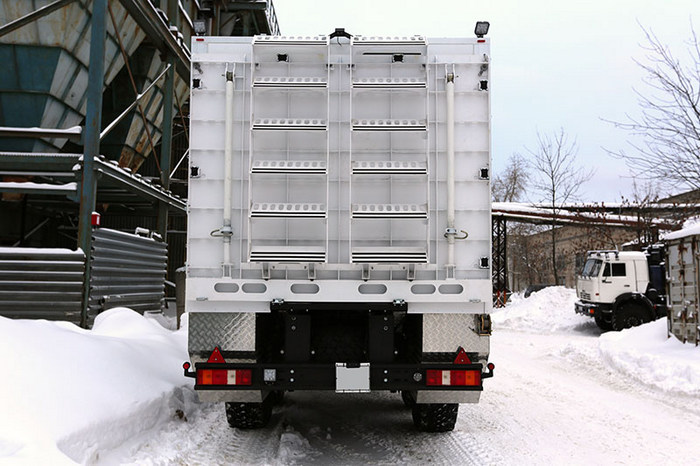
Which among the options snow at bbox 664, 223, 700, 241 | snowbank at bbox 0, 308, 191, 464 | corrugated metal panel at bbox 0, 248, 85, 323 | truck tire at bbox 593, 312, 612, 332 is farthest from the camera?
truck tire at bbox 593, 312, 612, 332

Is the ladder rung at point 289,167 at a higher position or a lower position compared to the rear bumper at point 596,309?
higher

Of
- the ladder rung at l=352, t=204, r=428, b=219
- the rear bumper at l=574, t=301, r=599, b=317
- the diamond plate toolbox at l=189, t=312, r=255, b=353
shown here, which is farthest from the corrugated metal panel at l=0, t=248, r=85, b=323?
the rear bumper at l=574, t=301, r=599, b=317

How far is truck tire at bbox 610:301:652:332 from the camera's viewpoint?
1762cm

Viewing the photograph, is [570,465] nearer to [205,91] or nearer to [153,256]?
[205,91]

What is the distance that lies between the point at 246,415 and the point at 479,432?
2481mm

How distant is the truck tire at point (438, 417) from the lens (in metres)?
5.69

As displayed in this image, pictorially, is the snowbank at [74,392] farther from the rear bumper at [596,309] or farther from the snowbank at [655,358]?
the rear bumper at [596,309]

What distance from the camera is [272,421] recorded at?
6.31m

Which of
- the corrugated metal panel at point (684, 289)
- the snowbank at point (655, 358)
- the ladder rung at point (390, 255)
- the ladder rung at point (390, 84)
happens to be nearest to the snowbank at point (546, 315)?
the snowbank at point (655, 358)

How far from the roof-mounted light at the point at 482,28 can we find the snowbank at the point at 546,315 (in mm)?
17220

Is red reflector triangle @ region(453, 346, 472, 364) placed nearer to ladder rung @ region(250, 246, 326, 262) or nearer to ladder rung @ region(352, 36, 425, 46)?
ladder rung @ region(250, 246, 326, 262)

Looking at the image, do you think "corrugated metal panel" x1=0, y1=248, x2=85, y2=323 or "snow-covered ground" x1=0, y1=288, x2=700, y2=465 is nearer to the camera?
"snow-covered ground" x1=0, y1=288, x2=700, y2=465

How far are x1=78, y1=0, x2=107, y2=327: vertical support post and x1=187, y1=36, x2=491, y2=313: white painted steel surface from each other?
498 cm

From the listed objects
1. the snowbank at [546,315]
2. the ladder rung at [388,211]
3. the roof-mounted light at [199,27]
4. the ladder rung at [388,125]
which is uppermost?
the roof-mounted light at [199,27]
